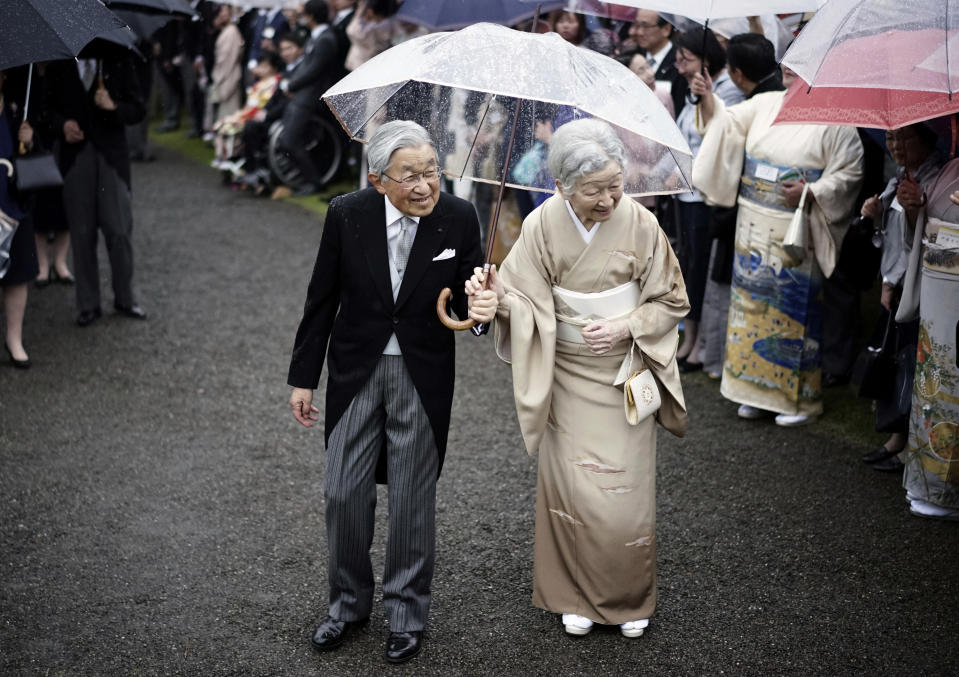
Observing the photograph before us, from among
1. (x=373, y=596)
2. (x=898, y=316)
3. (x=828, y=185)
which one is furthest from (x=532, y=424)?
(x=828, y=185)

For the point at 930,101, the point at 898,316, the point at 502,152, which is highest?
the point at 930,101

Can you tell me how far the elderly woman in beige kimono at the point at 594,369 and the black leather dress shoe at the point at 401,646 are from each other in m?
0.56

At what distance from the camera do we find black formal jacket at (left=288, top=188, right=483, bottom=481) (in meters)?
3.46

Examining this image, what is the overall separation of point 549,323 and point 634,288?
1.05 feet

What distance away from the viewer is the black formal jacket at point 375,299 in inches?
136

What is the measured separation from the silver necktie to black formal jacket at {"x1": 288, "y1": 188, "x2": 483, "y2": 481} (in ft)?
0.09

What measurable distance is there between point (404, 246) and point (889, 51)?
177 centimetres

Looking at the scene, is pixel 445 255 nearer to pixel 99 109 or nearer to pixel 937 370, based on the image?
pixel 937 370

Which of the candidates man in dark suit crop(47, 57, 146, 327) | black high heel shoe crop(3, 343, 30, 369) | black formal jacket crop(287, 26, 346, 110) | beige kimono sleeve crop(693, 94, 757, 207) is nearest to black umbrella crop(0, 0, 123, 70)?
man in dark suit crop(47, 57, 146, 327)

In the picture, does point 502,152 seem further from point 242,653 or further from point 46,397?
point 46,397

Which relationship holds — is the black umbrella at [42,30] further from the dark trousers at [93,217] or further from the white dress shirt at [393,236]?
the dark trousers at [93,217]

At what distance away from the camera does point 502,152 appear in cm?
398

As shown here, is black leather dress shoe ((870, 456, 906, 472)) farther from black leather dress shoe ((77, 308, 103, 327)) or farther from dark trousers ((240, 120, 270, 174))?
dark trousers ((240, 120, 270, 174))

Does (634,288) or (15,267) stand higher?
(634,288)
